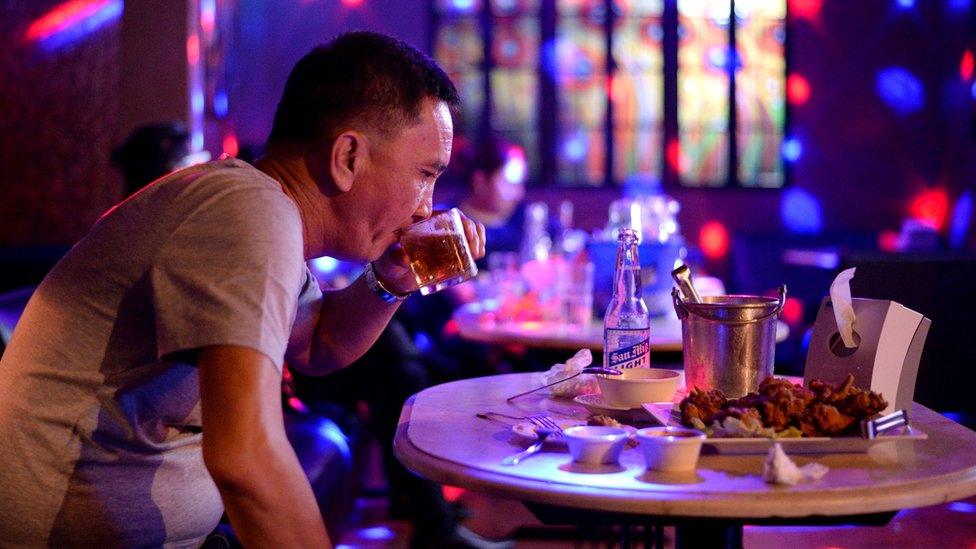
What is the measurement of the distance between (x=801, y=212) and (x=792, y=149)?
0.48 metres

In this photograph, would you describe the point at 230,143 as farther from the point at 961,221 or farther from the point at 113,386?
the point at 113,386

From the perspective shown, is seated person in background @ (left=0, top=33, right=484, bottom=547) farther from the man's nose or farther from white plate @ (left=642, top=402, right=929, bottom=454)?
white plate @ (left=642, top=402, right=929, bottom=454)

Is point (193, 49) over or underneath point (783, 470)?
over

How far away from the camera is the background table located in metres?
2.43

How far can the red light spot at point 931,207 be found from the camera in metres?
7.07

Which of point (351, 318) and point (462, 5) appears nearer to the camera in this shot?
point (351, 318)

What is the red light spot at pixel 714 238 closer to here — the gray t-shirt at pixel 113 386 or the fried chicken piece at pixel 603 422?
the fried chicken piece at pixel 603 422

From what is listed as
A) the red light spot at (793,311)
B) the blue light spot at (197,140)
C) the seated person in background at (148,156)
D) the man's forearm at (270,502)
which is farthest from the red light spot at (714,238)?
the man's forearm at (270,502)

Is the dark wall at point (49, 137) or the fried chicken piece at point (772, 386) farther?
the dark wall at point (49, 137)

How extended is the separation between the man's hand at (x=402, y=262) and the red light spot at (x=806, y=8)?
626cm

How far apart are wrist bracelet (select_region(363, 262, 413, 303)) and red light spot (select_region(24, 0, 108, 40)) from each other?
3.56 meters

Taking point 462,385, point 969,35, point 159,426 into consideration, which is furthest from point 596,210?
point 159,426

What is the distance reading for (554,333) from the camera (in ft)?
8.47

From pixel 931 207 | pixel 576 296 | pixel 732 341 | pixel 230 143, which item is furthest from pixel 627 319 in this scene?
pixel 931 207
